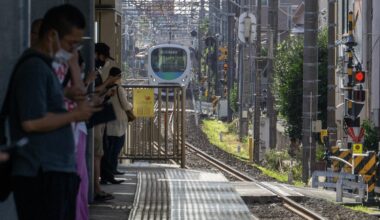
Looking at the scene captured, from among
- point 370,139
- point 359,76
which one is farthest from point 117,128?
point 370,139

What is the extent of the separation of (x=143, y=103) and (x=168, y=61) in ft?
110

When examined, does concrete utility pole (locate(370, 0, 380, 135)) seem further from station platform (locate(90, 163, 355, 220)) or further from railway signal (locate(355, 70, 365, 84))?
Result: station platform (locate(90, 163, 355, 220))

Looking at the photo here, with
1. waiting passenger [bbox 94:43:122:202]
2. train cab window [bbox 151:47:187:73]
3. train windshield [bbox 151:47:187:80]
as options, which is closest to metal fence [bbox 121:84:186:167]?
waiting passenger [bbox 94:43:122:202]

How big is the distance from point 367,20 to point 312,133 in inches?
314

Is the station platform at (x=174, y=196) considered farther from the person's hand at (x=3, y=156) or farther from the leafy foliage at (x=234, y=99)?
the leafy foliage at (x=234, y=99)

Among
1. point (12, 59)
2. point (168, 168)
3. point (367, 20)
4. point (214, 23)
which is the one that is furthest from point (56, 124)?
point (214, 23)

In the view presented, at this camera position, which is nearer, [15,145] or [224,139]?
[15,145]

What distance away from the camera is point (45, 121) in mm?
5145

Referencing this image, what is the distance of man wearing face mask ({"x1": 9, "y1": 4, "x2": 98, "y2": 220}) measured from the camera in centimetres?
515

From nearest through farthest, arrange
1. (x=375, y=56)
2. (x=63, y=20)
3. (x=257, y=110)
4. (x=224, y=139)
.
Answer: (x=63, y=20)
(x=375, y=56)
(x=257, y=110)
(x=224, y=139)

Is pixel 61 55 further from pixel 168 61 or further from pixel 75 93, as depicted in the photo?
pixel 168 61

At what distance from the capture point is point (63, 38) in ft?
17.6

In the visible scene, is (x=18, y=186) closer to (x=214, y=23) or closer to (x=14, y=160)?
(x=14, y=160)

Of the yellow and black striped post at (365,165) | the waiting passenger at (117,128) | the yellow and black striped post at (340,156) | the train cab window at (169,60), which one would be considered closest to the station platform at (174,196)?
the waiting passenger at (117,128)
